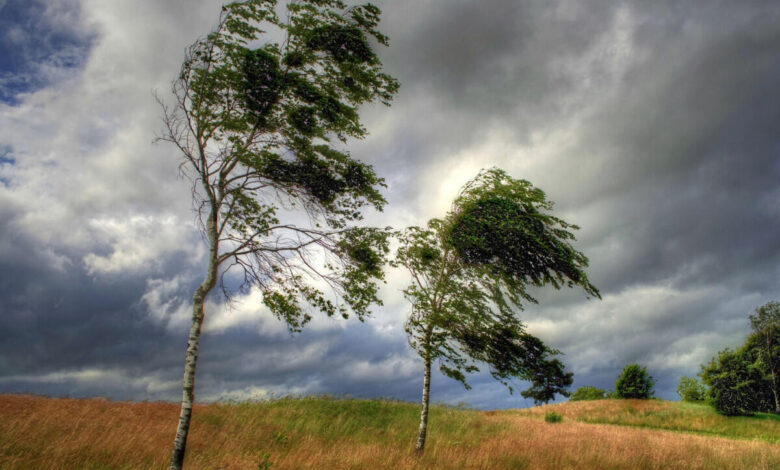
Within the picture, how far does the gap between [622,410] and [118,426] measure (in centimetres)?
3671

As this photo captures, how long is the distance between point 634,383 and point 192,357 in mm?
43936

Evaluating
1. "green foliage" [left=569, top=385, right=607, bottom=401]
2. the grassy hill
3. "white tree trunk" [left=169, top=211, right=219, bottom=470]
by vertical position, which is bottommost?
"green foliage" [left=569, top=385, right=607, bottom=401]

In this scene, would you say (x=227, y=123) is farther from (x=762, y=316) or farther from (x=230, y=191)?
(x=762, y=316)

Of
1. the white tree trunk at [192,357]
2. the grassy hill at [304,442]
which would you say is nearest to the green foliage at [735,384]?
the grassy hill at [304,442]

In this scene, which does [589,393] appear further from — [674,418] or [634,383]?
[674,418]

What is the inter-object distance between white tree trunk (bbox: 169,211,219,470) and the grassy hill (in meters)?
1.39

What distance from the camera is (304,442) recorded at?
1194cm

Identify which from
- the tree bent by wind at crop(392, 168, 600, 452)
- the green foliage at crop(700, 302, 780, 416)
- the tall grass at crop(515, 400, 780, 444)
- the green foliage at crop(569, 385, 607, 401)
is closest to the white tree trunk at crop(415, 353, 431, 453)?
the tree bent by wind at crop(392, 168, 600, 452)

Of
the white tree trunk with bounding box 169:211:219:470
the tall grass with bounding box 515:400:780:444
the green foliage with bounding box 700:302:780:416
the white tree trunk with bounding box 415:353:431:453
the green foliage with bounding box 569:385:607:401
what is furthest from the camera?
the green foliage with bounding box 569:385:607:401

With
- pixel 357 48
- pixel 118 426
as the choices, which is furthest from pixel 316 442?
pixel 357 48

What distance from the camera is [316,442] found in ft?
39.9

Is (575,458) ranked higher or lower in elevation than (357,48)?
lower

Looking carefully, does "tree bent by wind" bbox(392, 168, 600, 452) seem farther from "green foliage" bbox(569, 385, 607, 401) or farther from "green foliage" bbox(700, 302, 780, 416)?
"green foliage" bbox(569, 385, 607, 401)

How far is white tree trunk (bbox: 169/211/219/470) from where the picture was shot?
7.54m
